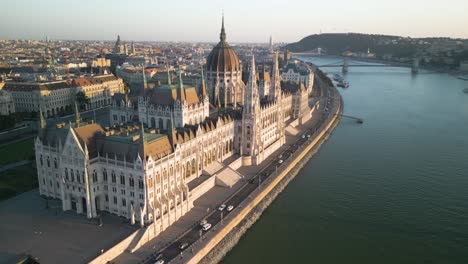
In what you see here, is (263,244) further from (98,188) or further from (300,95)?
(300,95)

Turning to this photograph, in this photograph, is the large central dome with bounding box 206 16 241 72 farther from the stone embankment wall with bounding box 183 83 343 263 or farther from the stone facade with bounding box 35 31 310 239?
the stone embankment wall with bounding box 183 83 343 263

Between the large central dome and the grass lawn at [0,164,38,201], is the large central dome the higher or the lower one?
the higher one

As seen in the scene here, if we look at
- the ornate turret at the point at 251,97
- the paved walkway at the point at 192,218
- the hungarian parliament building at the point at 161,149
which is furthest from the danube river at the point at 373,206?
the ornate turret at the point at 251,97

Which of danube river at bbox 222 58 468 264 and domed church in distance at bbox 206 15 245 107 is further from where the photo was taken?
domed church in distance at bbox 206 15 245 107

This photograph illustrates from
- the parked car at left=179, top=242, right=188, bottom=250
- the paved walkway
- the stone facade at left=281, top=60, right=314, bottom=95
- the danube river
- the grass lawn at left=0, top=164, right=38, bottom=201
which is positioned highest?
the stone facade at left=281, top=60, right=314, bottom=95

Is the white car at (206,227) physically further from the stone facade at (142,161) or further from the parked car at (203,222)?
the stone facade at (142,161)

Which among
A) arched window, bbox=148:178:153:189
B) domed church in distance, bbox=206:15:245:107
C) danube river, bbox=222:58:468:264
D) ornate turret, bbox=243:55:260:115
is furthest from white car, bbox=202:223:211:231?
domed church in distance, bbox=206:15:245:107
